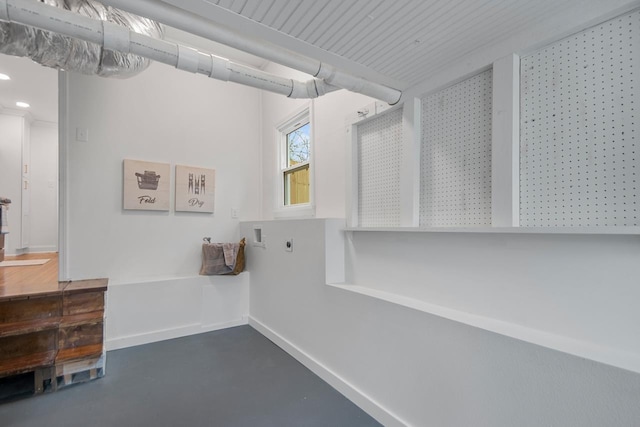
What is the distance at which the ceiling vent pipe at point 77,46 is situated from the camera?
1.86 metres

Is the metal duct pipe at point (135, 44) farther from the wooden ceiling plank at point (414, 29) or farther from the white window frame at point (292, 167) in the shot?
the white window frame at point (292, 167)

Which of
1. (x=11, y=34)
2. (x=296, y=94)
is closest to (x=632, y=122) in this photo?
(x=296, y=94)

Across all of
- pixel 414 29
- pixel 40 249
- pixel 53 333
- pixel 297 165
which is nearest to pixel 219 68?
pixel 414 29

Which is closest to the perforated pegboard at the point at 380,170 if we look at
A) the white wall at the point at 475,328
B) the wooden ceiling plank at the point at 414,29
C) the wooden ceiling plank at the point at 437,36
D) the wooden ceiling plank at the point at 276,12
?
the white wall at the point at 475,328

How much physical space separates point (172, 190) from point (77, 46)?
155 cm

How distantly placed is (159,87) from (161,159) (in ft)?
2.68

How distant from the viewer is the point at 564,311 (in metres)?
1.21

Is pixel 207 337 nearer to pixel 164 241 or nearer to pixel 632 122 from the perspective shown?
pixel 164 241

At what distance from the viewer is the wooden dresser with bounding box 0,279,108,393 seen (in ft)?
6.82

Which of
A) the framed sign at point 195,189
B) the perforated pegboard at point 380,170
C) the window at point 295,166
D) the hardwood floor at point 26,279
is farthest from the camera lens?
the framed sign at point 195,189

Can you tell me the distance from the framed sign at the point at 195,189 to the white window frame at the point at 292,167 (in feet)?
2.61

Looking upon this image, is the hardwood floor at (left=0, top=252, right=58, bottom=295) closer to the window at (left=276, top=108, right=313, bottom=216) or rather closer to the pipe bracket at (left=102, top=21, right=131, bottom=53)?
the pipe bracket at (left=102, top=21, right=131, bottom=53)

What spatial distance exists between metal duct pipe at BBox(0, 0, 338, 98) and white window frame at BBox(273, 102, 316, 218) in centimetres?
98

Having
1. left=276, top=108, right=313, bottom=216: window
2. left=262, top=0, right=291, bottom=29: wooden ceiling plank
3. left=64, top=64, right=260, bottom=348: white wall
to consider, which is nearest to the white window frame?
left=276, top=108, right=313, bottom=216: window
